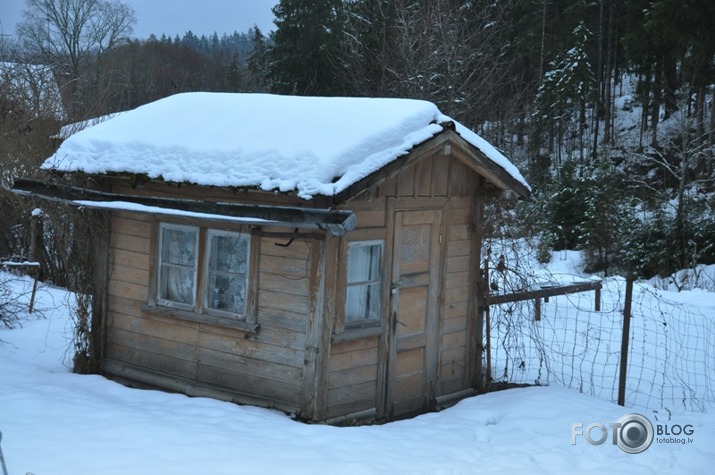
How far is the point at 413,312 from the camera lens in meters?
7.84

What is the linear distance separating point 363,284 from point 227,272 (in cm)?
145

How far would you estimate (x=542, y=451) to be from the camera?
249 inches

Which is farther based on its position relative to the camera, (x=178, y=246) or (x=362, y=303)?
(x=178, y=246)

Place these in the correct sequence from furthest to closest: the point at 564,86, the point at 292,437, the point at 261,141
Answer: the point at 564,86, the point at 261,141, the point at 292,437

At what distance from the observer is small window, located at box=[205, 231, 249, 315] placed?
727 centimetres

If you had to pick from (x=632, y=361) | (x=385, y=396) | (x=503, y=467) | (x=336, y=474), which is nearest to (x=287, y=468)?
(x=336, y=474)

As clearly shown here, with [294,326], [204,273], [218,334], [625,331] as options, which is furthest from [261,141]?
[625,331]

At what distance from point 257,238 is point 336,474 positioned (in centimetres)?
273

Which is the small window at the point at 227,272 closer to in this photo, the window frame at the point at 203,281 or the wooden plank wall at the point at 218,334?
the window frame at the point at 203,281

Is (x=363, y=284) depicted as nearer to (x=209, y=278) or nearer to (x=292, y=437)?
(x=209, y=278)

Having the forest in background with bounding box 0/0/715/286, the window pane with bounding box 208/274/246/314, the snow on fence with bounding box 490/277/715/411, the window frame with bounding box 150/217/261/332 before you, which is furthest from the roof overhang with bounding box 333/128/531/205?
the snow on fence with bounding box 490/277/715/411

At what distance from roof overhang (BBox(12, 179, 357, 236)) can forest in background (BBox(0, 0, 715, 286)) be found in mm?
868

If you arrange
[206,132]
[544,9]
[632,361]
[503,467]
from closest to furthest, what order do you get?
[503,467] < [206,132] < [632,361] < [544,9]

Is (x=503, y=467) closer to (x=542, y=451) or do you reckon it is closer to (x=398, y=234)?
(x=542, y=451)
